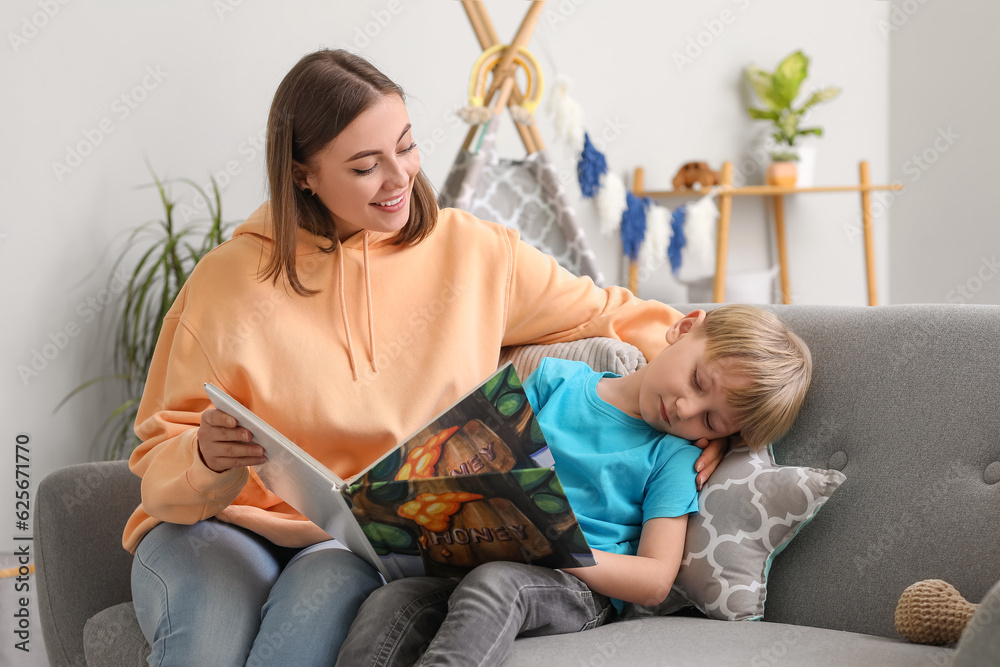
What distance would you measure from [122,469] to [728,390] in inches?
39.3

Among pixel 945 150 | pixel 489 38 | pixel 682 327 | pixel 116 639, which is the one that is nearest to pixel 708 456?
pixel 682 327

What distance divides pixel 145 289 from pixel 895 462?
1.85m

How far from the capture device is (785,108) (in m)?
3.85

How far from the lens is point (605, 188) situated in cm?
284

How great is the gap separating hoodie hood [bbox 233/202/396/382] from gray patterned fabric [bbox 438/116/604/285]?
1021 mm

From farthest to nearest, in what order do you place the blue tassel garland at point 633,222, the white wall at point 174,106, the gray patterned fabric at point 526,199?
the blue tassel garland at point 633,222 < the gray patterned fabric at point 526,199 < the white wall at point 174,106

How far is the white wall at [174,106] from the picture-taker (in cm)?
212

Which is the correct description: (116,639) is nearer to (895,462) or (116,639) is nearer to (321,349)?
(321,349)

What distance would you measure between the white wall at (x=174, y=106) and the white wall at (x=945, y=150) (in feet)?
0.56

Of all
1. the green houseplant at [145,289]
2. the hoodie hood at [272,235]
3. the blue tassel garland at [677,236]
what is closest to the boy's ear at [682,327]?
the hoodie hood at [272,235]

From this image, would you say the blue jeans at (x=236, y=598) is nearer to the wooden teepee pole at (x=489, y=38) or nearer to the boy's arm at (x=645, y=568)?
the boy's arm at (x=645, y=568)

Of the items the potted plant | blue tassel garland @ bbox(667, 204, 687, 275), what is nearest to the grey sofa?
blue tassel garland @ bbox(667, 204, 687, 275)

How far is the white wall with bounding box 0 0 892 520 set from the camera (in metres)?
2.12

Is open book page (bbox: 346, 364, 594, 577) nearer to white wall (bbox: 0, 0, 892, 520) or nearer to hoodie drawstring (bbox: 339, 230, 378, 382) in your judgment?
hoodie drawstring (bbox: 339, 230, 378, 382)
